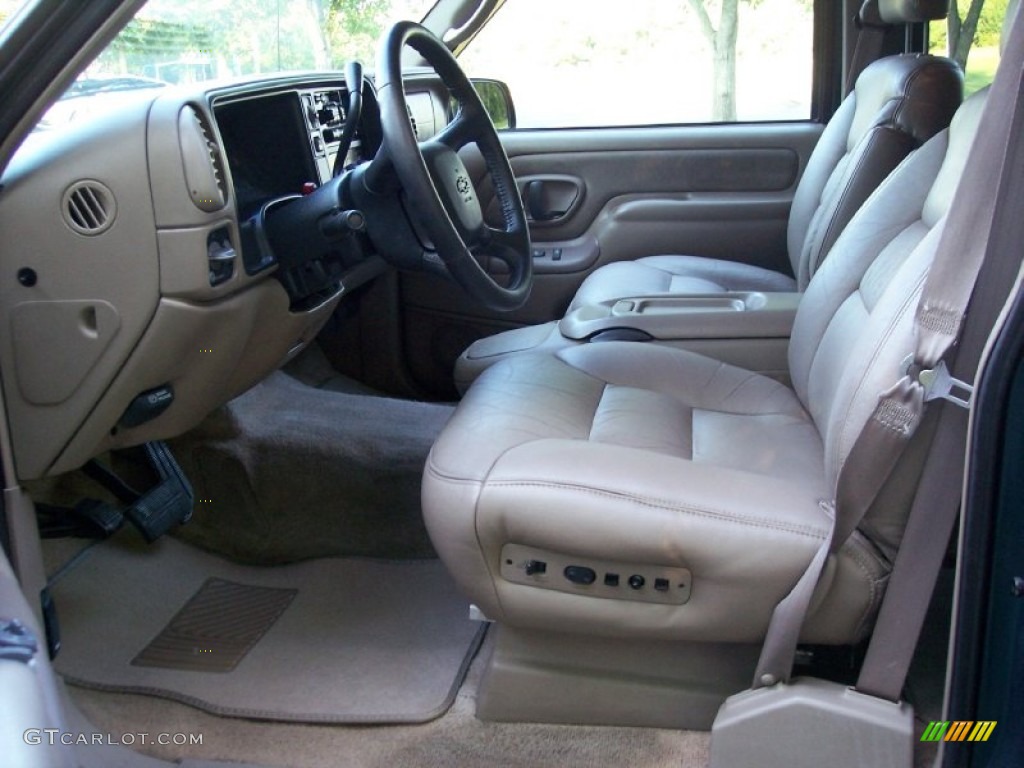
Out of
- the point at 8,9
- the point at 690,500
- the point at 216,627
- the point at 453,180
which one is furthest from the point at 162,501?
the point at 690,500

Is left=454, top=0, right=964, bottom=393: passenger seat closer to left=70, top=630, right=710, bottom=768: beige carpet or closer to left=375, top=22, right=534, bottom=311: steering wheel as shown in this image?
left=375, top=22, right=534, bottom=311: steering wheel

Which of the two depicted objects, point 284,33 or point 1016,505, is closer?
point 1016,505

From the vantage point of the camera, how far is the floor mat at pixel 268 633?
1.73 metres

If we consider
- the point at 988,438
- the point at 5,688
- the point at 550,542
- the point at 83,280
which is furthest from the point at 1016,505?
the point at 83,280

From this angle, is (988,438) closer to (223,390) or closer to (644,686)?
(644,686)

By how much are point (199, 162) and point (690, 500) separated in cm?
89

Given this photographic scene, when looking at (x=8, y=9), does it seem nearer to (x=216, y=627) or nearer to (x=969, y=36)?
(x=216, y=627)

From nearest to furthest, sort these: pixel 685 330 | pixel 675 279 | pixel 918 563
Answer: pixel 918 563, pixel 685 330, pixel 675 279

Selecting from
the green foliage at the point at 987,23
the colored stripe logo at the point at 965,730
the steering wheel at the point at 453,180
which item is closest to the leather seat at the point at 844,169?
the green foliage at the point at 987,23

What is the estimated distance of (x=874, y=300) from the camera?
5.02ft

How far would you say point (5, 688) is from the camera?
2.55ft

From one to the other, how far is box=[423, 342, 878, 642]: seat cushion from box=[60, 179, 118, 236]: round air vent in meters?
0.60

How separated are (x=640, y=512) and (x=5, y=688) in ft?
2.60

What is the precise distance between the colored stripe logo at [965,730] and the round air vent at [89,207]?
134 centimetres
